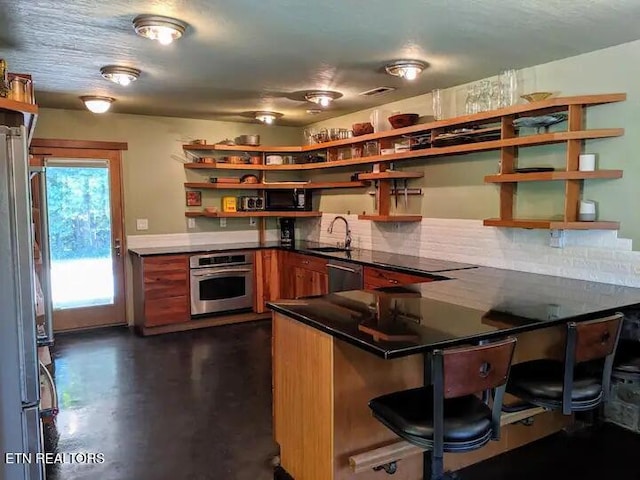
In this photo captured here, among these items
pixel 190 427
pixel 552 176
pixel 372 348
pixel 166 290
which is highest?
pixel 552 176

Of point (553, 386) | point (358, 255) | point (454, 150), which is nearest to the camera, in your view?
point (553, 386)

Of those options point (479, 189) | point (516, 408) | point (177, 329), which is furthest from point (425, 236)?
point (177, 329)

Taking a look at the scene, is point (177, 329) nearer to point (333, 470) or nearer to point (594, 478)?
point (333, 470)

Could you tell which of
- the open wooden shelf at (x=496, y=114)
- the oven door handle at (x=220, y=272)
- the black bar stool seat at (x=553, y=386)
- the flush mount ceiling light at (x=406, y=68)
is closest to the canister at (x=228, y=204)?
the oven door handle at (x=220, y=272)

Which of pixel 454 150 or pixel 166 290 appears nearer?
pixel 454 150

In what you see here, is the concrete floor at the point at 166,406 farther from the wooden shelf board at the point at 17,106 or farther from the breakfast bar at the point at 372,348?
the wooden shelf board at the point at 17,106

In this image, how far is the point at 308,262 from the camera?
17.4 feet

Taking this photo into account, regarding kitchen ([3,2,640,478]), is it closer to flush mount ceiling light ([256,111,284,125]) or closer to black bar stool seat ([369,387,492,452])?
flush mount ceiling light ([256,111,284,125])

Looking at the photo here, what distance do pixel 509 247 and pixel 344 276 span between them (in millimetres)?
1518

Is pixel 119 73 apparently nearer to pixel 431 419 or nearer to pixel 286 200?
pixel 286 200

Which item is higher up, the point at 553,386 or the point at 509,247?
the point at 509,247

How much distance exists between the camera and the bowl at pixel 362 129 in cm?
496

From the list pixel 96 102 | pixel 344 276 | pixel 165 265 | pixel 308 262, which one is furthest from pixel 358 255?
pixel 96 102

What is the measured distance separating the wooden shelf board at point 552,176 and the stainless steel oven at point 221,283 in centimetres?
306
